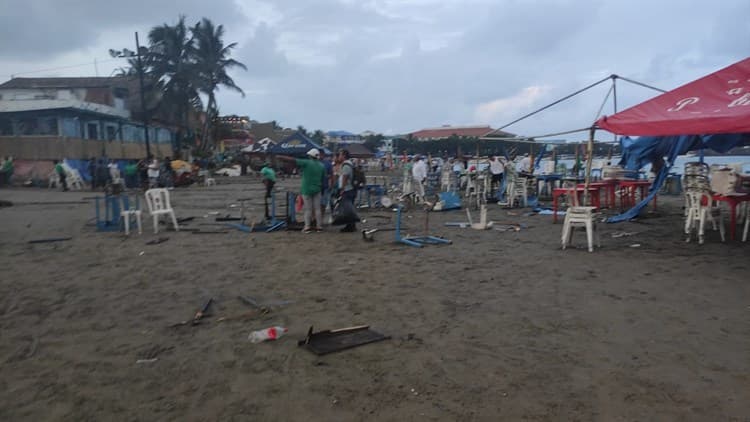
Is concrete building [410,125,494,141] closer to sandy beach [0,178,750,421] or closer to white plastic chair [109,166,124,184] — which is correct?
white plastic chair [109,166,124,184]

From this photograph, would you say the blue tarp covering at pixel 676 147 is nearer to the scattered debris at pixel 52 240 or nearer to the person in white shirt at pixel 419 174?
the person in white shirt at pixel 419 174

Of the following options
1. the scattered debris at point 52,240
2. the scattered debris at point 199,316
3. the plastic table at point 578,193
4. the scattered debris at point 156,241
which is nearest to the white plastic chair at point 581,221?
the plastic table at point 578,193

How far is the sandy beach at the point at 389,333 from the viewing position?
3.14m

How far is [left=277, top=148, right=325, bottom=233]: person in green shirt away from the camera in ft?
32.6

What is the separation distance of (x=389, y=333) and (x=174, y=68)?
37164 mm

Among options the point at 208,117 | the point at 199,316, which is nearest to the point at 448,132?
the point at 208,117

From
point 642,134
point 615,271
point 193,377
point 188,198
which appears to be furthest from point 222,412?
point 188,198

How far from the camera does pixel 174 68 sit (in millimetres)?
36719

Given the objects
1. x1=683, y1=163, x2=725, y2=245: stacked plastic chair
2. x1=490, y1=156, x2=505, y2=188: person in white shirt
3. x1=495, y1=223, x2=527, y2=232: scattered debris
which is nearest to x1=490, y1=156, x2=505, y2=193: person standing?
x1=490, y1=156, x2=505, y2=188: person in white shirt

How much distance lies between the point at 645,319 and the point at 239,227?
A: 8.08m

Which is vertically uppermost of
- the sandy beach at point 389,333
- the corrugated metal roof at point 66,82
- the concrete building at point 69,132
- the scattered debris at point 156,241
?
the corrugated metal roof at point 66,82

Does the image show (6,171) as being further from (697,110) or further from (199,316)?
(697,110)

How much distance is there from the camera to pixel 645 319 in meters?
4.64

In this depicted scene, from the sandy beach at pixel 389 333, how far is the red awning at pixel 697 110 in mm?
1821
